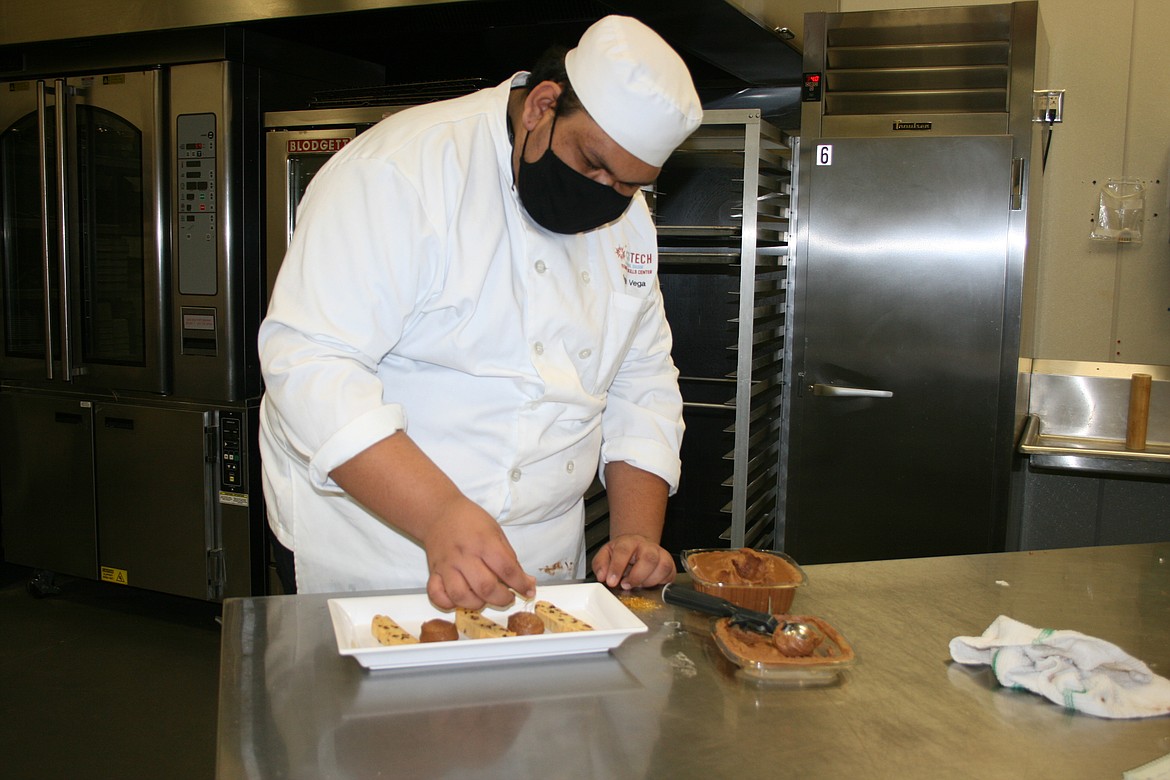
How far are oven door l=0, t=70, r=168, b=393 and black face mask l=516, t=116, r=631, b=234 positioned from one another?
2623 millimetres

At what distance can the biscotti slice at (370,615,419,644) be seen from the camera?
124cm

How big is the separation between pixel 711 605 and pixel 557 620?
0.75 feet

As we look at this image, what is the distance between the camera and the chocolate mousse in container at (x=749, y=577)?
56.1 inches

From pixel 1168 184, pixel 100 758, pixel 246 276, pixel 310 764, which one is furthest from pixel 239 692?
pixel 1168 184

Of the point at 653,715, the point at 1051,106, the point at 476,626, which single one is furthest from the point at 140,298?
the point at 1051,106

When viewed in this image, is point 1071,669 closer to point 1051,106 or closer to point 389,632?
point 389,632

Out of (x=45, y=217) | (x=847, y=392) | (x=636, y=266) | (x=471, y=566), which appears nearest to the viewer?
(x=471, y=566)

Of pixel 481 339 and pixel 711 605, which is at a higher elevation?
pixel 481 339

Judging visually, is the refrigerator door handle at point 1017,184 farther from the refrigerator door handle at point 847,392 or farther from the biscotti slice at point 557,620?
the biscotti slice at point 557,620

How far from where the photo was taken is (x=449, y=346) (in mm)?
1543

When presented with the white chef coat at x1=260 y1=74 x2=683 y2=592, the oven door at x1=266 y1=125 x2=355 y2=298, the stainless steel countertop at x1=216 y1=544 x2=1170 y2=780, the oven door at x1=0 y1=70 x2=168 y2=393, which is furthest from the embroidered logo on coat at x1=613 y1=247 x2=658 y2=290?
the oven door at x1=0 y1=70 x2=168 y2=393

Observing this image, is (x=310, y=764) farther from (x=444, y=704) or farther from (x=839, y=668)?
(x=839, y=668)

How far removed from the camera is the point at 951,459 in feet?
10.3

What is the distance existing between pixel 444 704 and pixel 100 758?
7.41 ft
